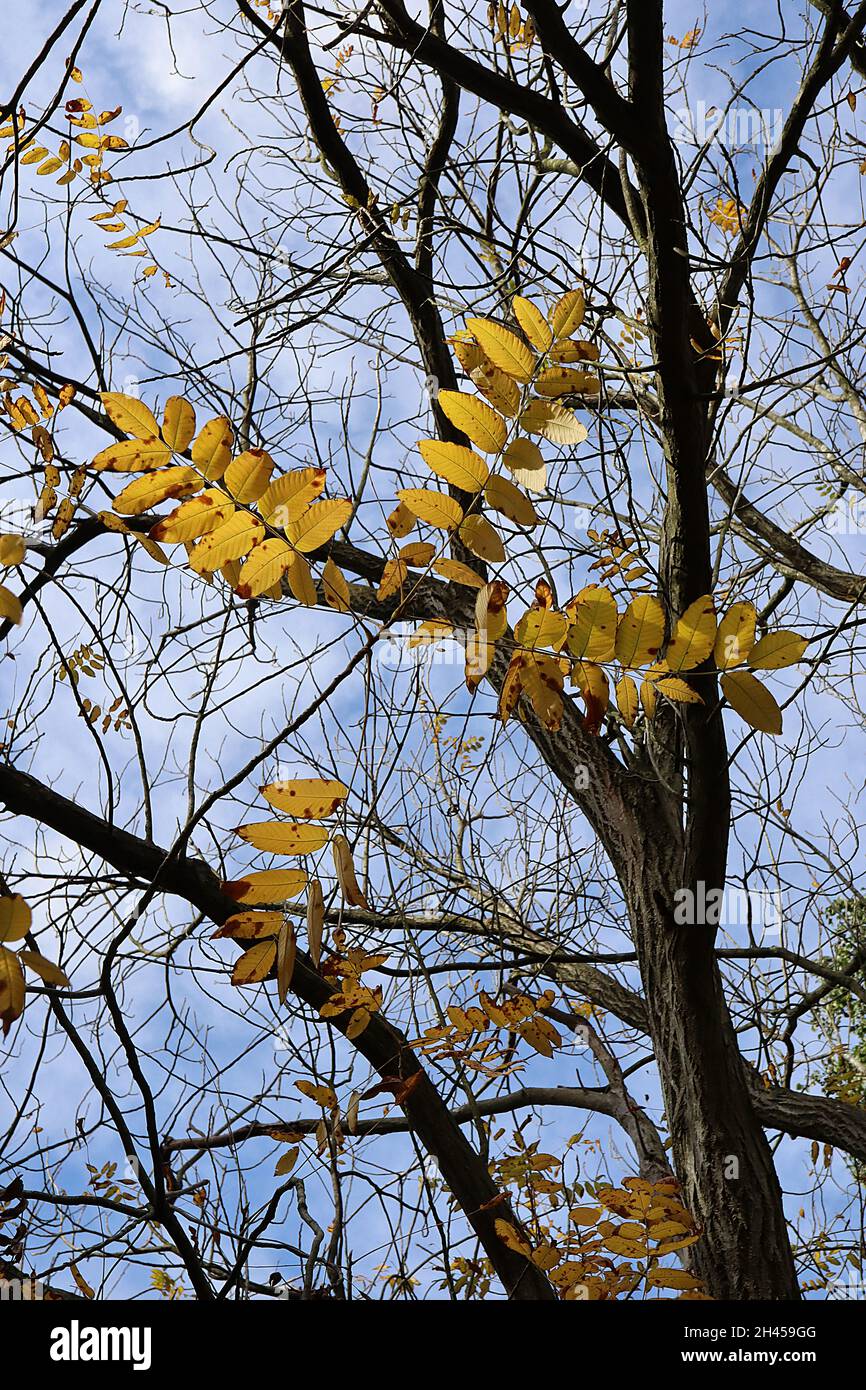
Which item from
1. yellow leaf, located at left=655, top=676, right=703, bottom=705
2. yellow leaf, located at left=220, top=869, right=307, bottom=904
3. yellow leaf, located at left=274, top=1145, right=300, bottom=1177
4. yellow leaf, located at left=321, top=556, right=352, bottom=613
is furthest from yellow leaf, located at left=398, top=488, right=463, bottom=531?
yellow leaf, located at left=274, top=1145, right=300, bottom=1177

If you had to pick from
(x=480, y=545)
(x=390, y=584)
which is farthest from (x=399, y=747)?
(x=480, y=545)

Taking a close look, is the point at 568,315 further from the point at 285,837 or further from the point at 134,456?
the point at 285,837

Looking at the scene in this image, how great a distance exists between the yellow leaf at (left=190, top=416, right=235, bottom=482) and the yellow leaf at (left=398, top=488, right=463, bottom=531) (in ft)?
0.75

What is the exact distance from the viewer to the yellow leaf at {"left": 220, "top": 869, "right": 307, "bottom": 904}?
132 cm

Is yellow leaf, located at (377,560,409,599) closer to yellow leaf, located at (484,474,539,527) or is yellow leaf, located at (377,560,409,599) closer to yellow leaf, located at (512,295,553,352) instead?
yellow leaf, located at (484,474,539,527)

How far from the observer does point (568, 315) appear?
136 cm

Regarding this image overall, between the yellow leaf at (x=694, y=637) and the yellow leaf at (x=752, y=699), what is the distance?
0.18 feet

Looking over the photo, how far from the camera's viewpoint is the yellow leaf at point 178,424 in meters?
1.33

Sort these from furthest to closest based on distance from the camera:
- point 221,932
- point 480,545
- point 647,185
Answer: point 647,185 → point 221,932 → point 480,545

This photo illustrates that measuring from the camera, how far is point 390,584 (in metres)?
1.56

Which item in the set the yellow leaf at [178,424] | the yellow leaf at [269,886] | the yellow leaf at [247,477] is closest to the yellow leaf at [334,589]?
the yellow leaf at [247,477]

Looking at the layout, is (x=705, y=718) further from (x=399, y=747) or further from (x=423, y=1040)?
(x=423, y=1040)
